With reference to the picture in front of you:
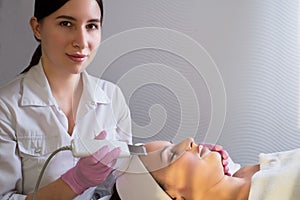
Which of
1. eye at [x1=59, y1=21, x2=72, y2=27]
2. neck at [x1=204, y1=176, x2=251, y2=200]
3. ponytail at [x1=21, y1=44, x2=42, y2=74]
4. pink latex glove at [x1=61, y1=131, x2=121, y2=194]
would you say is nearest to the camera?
pink latex glove at [x1=61, y1=131, x2=121, y2=194]

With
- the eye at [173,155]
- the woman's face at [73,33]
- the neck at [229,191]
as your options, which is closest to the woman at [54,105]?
the woman's face at [73,33]

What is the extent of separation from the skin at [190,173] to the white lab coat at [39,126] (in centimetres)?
9

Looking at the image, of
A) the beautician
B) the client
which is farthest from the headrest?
the beautician

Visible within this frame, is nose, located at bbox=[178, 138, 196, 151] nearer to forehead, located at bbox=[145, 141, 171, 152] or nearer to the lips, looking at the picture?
forehead, located at bbox=[145, 141, 171, 152]

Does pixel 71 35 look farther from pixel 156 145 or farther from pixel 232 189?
pixel 232 189

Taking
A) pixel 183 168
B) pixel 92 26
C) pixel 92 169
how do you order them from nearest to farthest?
pixel 92 169 → pixel 183 168 → pixel 92 26

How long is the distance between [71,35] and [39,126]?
26 cm

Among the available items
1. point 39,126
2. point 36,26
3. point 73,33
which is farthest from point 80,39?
point 39,126

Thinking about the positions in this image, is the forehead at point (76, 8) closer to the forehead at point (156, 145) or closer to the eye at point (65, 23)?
the eye at point (65, 23)

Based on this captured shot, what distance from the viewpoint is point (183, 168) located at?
3.67 ft

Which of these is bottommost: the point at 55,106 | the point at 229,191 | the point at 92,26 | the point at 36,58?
the point at 229,191

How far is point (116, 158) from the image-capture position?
1.01 meters

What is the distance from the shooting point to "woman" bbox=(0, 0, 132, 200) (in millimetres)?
1192

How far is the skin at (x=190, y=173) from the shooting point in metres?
1.11
